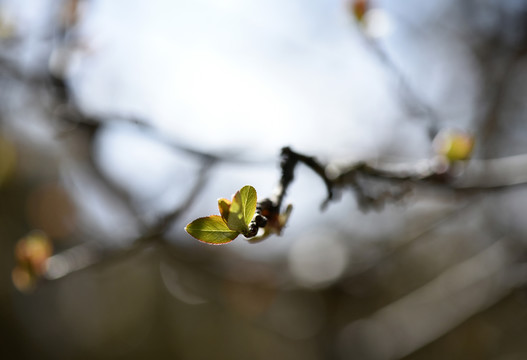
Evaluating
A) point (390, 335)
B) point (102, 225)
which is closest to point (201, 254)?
point (102, 225)

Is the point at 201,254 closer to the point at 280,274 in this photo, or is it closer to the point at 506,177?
the point at 280,274

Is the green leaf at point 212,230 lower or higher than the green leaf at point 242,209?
lower

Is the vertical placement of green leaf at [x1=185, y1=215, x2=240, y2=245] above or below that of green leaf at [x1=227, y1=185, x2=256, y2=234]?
below

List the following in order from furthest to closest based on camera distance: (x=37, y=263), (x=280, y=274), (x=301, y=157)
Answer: (x=280, y=274) < (x=37, y=263) < (x=301, y=157)
